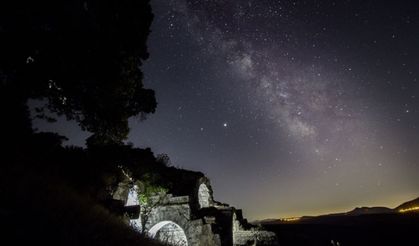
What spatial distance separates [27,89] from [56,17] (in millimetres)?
2815

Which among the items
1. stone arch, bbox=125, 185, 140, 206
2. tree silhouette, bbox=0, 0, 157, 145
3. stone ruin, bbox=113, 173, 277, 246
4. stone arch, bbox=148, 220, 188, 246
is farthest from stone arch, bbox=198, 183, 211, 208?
tree silhouette, bbox=0, 0, 157, 145

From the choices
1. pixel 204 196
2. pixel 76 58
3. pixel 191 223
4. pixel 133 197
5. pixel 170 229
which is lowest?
pixel 170 229

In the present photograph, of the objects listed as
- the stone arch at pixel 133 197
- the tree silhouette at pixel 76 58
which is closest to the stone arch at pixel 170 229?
the stone arch at pixel 133 197

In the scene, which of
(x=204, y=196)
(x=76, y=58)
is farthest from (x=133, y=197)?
(x=76, y=58)

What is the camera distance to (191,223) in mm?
18406

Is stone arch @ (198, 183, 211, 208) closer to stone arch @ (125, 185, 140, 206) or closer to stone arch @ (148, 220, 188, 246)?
stone arch @ (148, 220, 188, 246)

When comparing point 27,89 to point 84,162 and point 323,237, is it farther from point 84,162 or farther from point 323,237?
point 323,237

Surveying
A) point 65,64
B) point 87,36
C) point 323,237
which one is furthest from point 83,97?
point 323,237

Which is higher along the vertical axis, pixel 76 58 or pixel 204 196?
pixel 76 58

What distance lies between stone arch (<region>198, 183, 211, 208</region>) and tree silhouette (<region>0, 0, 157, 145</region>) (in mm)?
12557

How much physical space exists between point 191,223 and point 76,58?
11.7 meters

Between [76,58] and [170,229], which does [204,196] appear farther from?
[76,58]

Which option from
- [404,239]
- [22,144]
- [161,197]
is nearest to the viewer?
[22,144]

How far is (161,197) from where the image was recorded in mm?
19547
